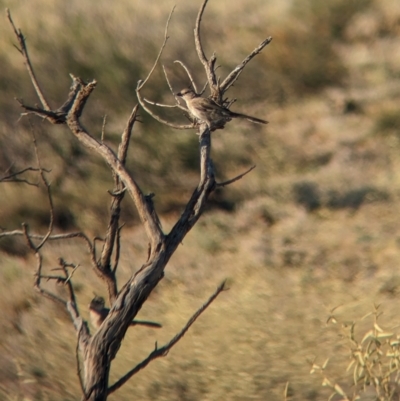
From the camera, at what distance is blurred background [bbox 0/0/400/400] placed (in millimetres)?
8719

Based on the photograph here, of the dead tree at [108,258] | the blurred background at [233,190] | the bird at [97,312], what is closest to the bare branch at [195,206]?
the dead tree at [108,258]

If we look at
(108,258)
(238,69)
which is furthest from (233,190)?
(108,258)

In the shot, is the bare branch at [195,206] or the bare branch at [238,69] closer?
the bare branch at [195,206]

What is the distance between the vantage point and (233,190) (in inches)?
510

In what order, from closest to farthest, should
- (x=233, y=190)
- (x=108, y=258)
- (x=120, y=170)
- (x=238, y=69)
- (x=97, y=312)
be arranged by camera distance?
(x=120, y=170)
(x=97, y=312)
(x=108, y=258)
(x=238, y=69)
(x=233, y=190)

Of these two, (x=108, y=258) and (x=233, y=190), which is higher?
(x=233, y=190)

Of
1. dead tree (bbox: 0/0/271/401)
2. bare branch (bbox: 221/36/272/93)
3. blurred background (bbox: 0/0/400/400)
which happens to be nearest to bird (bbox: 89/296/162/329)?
dead tree (bbox: 0/0/271/401)

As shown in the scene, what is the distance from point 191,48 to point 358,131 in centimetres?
311

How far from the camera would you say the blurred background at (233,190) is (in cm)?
872

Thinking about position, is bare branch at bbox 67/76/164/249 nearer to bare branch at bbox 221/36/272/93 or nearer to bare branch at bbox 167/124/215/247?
bare branch at bbox 167/124/215/247

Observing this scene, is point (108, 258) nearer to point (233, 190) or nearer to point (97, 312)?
point (97, 312)

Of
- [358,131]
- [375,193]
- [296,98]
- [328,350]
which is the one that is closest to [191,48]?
[296,98]

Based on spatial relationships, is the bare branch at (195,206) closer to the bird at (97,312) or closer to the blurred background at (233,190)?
the bird at (97,312)

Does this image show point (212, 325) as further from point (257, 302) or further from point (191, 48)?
point (191, 48)
